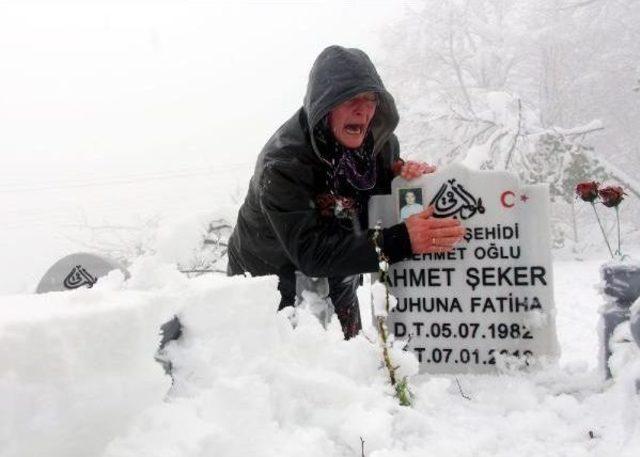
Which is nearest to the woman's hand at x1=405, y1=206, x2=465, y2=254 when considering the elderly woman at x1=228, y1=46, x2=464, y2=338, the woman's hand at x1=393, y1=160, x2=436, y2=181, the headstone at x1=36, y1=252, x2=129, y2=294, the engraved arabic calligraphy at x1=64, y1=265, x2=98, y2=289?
the elderly woman at x1=228, y1=46, x2=464, y2=338

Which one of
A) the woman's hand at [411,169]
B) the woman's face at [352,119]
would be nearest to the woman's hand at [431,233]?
the woman's hand at [411,169]

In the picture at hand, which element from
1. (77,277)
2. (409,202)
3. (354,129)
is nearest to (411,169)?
(409,202)

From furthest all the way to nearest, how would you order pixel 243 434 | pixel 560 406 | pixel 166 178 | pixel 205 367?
pixel 166 178 < pixel 560 406 < pixel 205 367 < pixel 243 434

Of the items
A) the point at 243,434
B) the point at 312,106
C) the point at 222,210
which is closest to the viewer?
the point at 243,434

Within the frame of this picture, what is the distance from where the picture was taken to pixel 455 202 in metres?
2.26

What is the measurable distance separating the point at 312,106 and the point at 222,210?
3933 mm

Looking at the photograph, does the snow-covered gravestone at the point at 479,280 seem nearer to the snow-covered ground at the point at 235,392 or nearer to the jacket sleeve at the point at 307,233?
the jacket sleeve at the point at 307,233

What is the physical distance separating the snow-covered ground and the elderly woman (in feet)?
1.82

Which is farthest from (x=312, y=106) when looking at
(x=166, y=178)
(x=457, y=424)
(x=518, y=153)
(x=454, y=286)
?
(x=166, y=178)

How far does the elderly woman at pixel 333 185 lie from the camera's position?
2023mm

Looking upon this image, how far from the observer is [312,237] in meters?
2.01

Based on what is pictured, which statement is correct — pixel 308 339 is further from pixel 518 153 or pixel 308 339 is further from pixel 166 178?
pixel 166 178

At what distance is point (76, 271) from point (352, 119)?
2.61 m

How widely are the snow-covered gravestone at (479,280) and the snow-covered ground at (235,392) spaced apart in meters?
0.41
